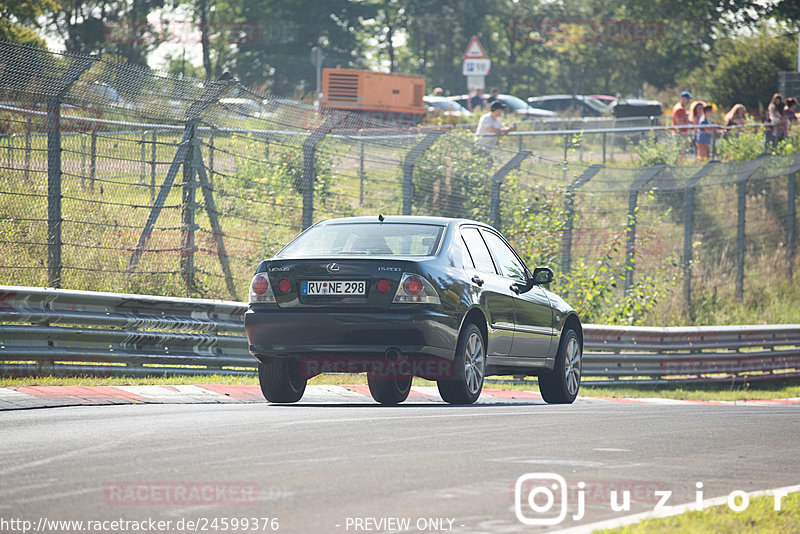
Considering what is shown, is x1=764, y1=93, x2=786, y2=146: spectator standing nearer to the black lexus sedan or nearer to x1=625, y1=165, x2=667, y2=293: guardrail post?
x1=625, y1=165, x2=667, y2=293: guardrail post

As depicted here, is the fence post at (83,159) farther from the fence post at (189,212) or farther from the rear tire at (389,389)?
the rear tire at (389,389)

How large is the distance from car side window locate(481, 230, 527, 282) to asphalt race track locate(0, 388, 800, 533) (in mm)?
1717

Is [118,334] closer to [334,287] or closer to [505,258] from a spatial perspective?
[334,287]

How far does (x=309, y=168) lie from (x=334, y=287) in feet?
19.1

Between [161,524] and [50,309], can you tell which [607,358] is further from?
[161,524]

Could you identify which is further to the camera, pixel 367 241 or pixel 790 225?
pixel 790 225

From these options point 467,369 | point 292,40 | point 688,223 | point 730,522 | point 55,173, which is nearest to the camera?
point 730,522

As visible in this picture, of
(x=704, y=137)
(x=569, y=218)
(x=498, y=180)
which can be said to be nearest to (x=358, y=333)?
(x=498, y=180)

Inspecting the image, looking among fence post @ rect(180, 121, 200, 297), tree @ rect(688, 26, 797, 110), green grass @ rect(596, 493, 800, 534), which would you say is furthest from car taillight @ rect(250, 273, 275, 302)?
tree @ rect(688, 26, 797, 110)

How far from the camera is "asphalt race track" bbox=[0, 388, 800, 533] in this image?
Result: 577 centimetres

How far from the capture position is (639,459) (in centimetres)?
777

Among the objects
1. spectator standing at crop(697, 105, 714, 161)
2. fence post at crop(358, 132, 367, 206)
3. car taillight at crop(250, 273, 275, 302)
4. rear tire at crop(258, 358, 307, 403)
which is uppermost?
spectator standing at crop(697, 105, 714, 161)

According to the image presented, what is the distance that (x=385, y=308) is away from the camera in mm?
10016

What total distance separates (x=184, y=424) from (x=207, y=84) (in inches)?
262
